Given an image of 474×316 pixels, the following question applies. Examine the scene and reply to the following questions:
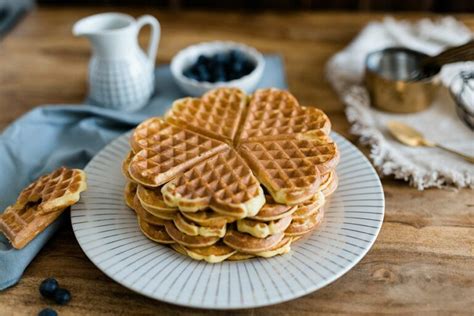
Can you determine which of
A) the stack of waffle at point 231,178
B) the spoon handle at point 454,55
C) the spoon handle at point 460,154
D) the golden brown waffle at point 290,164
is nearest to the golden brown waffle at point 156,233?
the stack of waffle at point 231,178

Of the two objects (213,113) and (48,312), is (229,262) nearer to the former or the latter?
(48,312)

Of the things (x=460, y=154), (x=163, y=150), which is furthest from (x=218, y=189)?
(x=460, y=154)

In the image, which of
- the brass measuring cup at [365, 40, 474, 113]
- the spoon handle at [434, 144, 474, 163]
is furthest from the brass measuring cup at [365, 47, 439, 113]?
the spoon handle at [434, 144, 474, 163]

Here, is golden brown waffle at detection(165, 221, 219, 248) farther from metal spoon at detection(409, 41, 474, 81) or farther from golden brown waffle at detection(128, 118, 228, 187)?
metal spoon at detection(409, 41, 474, 81)

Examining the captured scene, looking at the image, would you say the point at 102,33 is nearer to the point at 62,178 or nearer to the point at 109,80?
the point at 109,80

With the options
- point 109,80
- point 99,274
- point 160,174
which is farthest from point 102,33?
point 99,274

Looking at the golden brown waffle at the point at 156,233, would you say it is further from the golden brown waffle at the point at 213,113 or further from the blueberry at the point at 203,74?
the blueberry at the point at 203,74

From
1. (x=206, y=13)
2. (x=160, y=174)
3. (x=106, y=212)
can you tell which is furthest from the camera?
(x=206, y=13)
